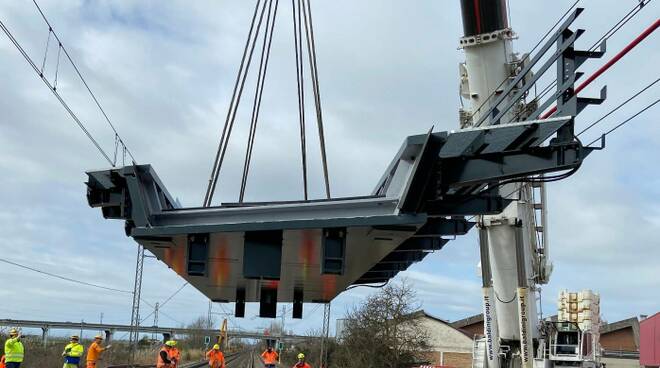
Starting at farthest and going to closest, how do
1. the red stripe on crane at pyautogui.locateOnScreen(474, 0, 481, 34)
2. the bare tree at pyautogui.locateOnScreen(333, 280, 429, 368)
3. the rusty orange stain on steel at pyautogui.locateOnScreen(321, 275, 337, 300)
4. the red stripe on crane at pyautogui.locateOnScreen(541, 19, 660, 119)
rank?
1. the bare tree at pyautogui.locateOnScreen(333, 280, 429, 368)
2. the red stripe on crane at pyautogui.locateOnScreen(474, 0, 481, 34)
3. the rusty orange stain on steel at pyautogui.locateOnScreen(321, 275, 337, 300)
4. the red stripe on crane at pyautogui.locateOnScreen(541, 19, 660, 119)

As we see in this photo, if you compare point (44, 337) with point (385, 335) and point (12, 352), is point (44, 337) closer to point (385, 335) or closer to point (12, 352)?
point (385, 335)

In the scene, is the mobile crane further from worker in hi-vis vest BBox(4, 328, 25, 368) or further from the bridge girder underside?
worker in hi-vis vest BBox(4, 328, 25, 368)

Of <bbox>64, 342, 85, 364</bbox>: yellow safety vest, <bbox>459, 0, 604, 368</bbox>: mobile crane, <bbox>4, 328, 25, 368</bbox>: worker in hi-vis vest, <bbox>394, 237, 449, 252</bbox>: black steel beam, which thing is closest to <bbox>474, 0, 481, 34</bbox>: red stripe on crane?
<bbox>459, 0, 604, 368</bbox>: mobile crane

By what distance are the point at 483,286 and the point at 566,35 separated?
14958mm

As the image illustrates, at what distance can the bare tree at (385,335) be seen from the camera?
40.9 meters

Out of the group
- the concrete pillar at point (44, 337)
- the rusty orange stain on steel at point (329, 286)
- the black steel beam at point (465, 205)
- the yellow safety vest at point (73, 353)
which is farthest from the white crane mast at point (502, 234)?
the concrete pillar at point (44, 337)

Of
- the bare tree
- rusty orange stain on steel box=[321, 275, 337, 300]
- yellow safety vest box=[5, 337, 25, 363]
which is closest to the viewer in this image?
rusty orange stain on steel box=[321, 275, 337, 300]

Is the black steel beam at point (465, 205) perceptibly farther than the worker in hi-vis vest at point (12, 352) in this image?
No

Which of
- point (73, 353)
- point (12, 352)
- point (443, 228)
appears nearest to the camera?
point (443, 228)

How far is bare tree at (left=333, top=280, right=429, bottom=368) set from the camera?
4091cm

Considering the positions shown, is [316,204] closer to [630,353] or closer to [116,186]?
[116,186]

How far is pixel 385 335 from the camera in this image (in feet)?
136

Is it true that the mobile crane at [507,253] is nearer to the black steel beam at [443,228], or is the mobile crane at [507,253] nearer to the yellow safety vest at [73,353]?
the black steel beam at [443,228]

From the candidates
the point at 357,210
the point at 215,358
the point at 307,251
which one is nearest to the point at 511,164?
the point at 357,210
